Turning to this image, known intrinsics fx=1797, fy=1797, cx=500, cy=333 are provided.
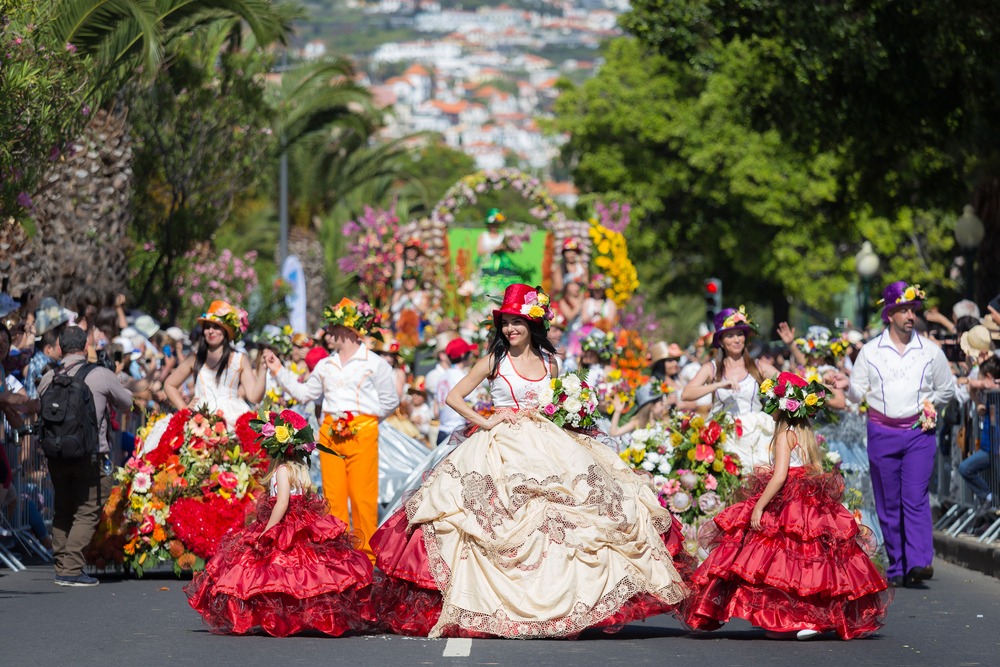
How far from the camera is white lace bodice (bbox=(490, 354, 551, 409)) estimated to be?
10586mm

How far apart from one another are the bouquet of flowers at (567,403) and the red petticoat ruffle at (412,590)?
2.76 ft

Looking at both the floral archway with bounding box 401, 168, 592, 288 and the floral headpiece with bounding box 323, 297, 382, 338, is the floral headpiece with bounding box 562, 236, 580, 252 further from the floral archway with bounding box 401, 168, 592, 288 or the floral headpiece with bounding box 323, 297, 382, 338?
the floral headpiece with bounding box 323, 297, 382, 338

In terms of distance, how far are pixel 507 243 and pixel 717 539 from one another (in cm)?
1692

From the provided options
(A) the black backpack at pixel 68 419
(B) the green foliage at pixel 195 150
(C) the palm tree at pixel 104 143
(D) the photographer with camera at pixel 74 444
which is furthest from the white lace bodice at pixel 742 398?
(B) the green foliage at pixel 195 150

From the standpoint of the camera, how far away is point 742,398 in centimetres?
1368

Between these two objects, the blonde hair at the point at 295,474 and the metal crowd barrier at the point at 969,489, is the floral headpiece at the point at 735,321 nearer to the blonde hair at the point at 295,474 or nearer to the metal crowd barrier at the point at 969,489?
the metal crowd barrier at the point at 969,489

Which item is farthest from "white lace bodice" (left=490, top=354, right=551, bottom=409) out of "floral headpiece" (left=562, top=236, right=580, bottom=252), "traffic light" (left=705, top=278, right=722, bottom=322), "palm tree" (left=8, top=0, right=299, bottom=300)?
"traffic light" (left=705, top=278, right=722, bottom=322)

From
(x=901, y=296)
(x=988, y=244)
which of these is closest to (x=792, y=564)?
(x=901, y=296)

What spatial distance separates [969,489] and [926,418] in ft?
11.7

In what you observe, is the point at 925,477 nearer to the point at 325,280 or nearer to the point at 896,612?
the point at 896,612

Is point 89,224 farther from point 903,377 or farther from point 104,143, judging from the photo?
point 903,377

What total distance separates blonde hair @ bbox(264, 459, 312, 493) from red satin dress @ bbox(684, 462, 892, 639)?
7.68 ft

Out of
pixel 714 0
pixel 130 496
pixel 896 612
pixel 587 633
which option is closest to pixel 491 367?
pixel 587 633

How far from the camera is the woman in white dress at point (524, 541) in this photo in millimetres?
9789
